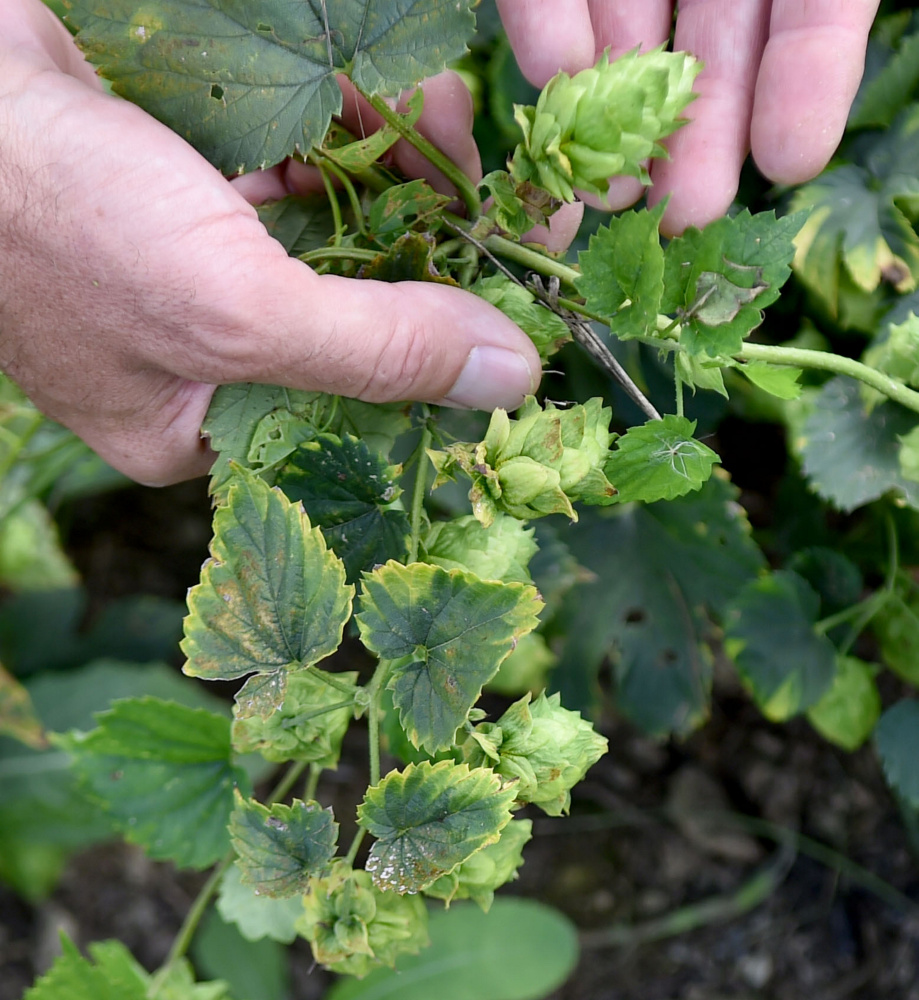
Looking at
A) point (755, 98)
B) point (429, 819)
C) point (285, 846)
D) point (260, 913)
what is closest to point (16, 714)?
point (260, 913)

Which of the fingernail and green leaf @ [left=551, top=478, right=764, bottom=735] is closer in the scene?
the fingernail

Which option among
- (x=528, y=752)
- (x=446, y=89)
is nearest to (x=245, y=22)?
(x=446, y=89)

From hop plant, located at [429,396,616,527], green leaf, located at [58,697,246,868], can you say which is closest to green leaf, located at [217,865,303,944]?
green leaf, located at [58,697,246,868]

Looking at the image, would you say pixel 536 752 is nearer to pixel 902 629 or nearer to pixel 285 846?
pixel 285 846

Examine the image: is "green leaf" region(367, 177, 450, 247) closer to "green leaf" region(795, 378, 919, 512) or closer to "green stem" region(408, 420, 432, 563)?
"green stem" region(408, 420, 432, 563)

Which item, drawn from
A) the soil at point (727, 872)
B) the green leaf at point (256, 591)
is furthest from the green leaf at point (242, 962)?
the green leaf at point (256, 591)

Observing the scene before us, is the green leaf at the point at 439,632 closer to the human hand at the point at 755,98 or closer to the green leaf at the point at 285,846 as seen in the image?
the green leaf at the point at 285,846

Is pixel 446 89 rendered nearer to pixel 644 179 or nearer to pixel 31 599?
pixel 644 179
